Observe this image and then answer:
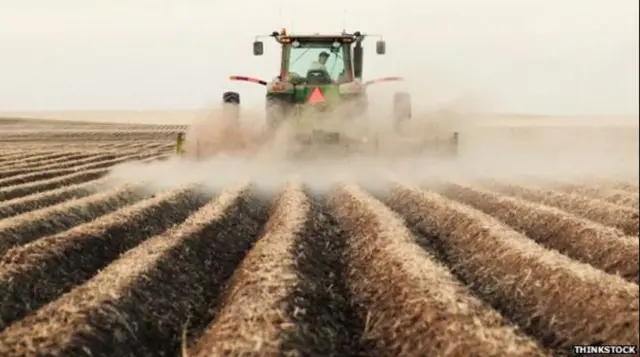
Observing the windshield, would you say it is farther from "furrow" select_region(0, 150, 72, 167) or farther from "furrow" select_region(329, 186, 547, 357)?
"furrow" select_region(329, 186, 547, 357)

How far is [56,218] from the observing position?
1166cm

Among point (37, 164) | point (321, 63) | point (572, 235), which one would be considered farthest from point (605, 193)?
point (37, 164)

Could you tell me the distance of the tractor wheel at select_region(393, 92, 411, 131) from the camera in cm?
2228

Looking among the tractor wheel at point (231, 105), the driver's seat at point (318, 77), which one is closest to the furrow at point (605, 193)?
the driver's seat at point (318, 77)

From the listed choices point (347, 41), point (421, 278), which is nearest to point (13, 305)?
point (421, 278)

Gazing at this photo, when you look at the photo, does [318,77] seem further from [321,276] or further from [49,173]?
[321,276]

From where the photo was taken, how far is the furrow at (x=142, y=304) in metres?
6.01

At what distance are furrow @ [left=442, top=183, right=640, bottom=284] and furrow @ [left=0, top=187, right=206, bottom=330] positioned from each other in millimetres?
4737

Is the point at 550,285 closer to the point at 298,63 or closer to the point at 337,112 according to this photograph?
the point at 337,112

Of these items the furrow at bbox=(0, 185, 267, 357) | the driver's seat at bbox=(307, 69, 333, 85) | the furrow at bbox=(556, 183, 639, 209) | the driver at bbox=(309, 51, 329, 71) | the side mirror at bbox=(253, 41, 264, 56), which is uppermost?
the side mirror at bbox=(253, 41, 264, 56)

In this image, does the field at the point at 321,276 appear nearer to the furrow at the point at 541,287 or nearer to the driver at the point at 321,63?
the furrow at the point at 541,287

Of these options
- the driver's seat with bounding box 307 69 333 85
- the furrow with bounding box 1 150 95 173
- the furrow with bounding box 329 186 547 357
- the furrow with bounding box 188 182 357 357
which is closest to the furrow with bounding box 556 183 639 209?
the furrow with bounding box 329 186 547 357

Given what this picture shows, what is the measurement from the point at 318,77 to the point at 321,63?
1.54 ft

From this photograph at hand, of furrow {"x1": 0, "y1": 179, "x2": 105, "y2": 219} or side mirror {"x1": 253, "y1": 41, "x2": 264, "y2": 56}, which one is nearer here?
furrow {"x1": 0, "y1": 179, "x2": 105, "y2": 219}
